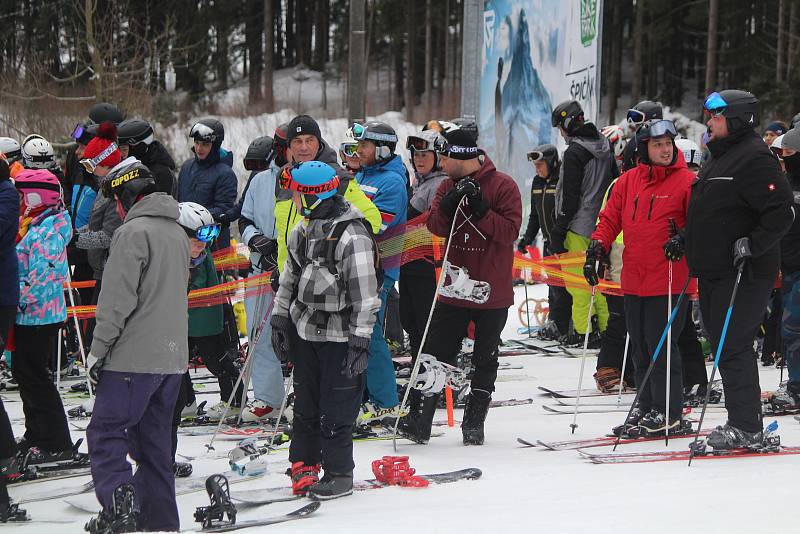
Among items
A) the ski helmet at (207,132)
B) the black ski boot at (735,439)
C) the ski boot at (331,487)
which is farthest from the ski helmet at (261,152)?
the black ski boot at (735,439)

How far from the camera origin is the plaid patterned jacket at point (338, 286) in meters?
5.20

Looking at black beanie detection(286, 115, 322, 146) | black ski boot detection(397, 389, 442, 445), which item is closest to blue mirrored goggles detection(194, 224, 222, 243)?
black beanie detection(286, 115, 322, 146)

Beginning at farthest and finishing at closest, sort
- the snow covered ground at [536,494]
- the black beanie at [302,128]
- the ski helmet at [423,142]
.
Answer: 1. the ski helmet at [423,142]
2. the black beanie at [302,128]
3. the snow covered ground at [536,494]

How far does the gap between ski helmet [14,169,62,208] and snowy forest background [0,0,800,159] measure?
547 inches

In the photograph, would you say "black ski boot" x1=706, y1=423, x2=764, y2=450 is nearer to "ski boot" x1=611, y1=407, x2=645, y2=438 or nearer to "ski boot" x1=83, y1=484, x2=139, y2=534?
"ski boot" x1=611, y1=407, x2=645, y2=438

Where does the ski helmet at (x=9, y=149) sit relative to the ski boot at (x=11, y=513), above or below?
above

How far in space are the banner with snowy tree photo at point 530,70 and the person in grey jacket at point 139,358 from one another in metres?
10.8

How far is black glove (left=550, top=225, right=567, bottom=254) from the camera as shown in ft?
32.3

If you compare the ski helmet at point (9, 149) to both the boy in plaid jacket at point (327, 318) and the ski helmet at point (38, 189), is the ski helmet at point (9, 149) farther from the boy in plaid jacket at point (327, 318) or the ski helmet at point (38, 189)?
the boy in plaid jacket at point (327, 318)

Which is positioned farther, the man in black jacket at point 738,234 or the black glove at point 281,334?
the man in black jacket at point 738,234

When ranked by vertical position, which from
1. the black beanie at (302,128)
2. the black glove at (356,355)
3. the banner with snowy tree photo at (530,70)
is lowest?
the black glove at (356,355)

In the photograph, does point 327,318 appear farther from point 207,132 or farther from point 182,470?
point 207,132

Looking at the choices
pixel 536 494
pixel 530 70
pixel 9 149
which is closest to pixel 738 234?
pixel 536 494

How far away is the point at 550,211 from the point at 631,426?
4.86m
